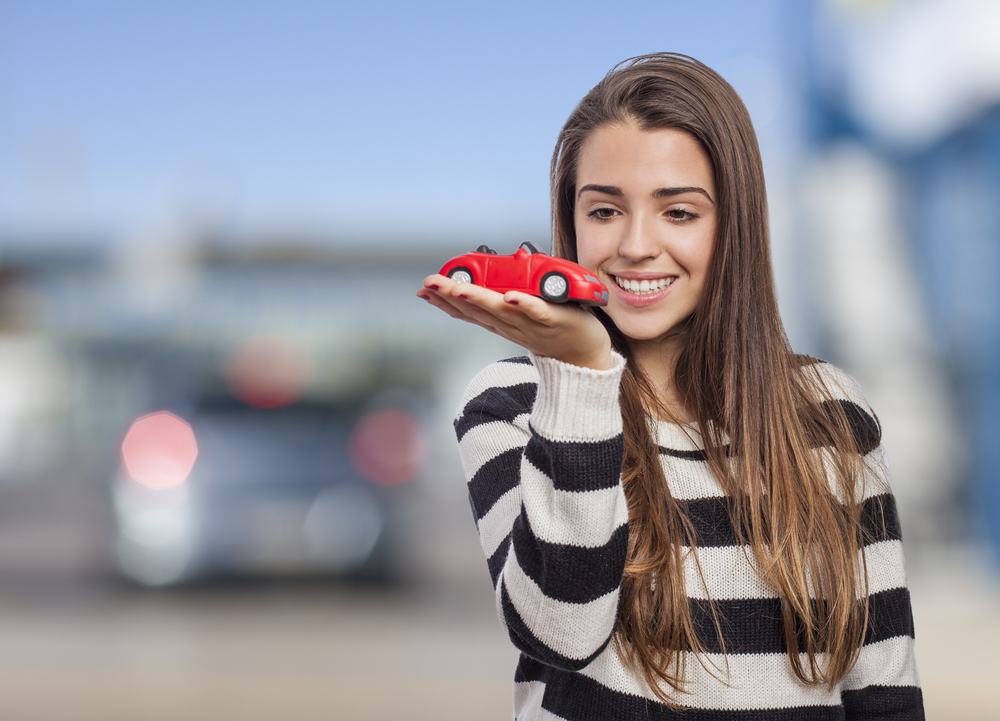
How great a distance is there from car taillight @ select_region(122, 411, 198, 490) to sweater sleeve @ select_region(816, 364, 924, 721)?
6013 millimetres

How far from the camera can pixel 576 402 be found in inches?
55.0

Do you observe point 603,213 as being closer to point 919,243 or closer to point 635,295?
point 635,295

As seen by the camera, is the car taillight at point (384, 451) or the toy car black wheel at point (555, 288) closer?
the toy car black wheel at point (555, 288)

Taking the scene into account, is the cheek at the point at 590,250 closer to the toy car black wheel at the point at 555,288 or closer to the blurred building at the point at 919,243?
the toy car black wheel at the point at 555,288

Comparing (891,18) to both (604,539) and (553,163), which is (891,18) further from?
(604,539)

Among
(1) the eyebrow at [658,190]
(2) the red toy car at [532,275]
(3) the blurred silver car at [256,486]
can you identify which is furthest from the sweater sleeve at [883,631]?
(3) the blurred silver car at [256,486]

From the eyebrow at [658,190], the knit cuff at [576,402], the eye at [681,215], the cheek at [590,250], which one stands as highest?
the eyebrow at [658,190]

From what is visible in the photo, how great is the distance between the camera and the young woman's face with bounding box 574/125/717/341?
5.59 ft

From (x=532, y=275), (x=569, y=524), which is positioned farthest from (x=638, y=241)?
(x=569, y=524)

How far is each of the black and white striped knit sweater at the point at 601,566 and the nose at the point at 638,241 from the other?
324mm

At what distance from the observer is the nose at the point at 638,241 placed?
5.50 ft

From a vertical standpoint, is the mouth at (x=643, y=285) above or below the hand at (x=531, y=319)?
above

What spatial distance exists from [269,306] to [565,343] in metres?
14.2

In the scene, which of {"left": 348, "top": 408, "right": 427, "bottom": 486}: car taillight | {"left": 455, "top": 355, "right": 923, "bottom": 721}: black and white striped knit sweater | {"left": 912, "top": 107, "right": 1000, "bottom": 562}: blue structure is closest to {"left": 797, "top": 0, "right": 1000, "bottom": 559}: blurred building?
{"left": 912, "top": 107, "right": 1000, "bottom": 562}: blue structure
